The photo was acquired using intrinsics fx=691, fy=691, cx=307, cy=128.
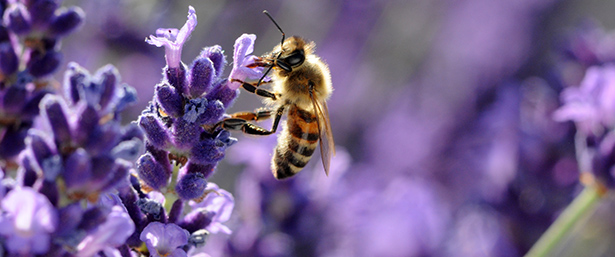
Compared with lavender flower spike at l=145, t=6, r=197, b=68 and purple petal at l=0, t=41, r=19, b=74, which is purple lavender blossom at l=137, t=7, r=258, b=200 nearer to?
lavender flower spike at l=145, t=6, r=197, b=68

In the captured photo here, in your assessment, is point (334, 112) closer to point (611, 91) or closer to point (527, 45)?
point (527, 45)

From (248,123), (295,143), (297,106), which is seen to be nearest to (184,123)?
(248,123)

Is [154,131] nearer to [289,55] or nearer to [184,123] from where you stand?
[184,123]

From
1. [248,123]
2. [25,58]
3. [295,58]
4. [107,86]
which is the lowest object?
[107,86]

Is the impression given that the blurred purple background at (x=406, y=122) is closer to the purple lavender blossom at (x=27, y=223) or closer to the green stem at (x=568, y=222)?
the green stem at (x=568, y=222)

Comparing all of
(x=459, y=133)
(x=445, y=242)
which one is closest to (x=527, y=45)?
(x=459, y=133)

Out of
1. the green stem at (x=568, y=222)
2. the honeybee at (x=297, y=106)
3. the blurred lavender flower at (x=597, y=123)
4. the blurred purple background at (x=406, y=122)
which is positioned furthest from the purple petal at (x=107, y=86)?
the blurred lavender flower at (x=597, y=123)
